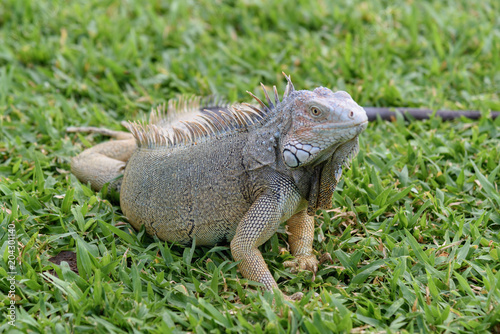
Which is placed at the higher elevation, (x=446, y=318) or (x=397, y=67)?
(x=397, y=67)

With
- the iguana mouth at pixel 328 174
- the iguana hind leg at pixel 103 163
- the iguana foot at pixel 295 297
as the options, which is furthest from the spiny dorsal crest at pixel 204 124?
the iguana foot at pixel 295 297

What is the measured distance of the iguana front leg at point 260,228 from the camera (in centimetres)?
402

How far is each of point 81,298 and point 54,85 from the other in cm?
412

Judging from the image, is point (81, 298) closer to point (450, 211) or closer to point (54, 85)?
point (450, 211)

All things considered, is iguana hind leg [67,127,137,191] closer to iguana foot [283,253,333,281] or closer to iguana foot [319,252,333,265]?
iguana foot [283,253,333,281]

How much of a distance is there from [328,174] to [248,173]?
2.03 ft

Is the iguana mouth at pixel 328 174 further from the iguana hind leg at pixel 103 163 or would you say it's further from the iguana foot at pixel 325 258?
the iguana hind leg at pixel 103 163

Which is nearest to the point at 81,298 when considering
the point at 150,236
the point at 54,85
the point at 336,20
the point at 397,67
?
the point at 150,236

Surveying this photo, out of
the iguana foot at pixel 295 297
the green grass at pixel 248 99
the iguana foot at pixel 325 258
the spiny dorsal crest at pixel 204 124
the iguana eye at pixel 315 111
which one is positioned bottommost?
the iguana foot at pixel 325 258

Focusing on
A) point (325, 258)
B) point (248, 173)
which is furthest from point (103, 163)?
point (325, 258)

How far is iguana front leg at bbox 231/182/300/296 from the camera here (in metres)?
4.02

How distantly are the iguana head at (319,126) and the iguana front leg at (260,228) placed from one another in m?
0.28

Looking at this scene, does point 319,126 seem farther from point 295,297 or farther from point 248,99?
point 248,99

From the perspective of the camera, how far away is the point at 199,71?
24.1 feet
